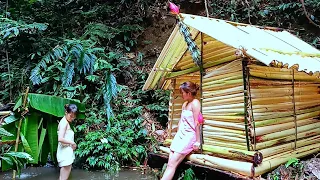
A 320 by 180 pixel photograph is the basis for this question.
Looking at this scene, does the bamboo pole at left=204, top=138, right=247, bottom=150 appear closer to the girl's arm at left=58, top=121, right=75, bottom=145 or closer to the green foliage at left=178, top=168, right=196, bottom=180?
the green foliage at left=178, top=168, right=196, bottom=180

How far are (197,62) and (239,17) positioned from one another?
601cm

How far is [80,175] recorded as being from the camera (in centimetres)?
652

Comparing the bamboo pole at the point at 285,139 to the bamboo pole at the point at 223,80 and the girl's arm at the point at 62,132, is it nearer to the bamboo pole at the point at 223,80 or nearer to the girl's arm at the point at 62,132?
the bamboo pole at the point at 223,80

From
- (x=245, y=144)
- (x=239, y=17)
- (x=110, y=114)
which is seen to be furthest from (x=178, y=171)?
(x=239, y=17)

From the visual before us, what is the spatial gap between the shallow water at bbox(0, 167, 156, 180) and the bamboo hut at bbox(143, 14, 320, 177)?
1279mm

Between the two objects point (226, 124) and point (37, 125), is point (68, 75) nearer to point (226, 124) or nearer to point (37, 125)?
point (37, 125)

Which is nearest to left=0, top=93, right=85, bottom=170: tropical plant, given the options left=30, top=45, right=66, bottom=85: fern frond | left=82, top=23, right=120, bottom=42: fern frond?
left=30, top=45, right=66, bottom=85: fern frond

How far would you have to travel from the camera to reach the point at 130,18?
10758mm

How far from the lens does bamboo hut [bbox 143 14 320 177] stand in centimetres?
430

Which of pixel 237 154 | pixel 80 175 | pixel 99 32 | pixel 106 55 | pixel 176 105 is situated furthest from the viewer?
pixel 99 32

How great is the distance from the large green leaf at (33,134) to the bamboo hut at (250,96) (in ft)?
7.72

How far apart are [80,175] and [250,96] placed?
388 centimetres

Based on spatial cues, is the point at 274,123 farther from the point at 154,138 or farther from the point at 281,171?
the point at 154,138

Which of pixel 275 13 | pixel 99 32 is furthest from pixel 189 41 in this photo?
pixel 275 13
